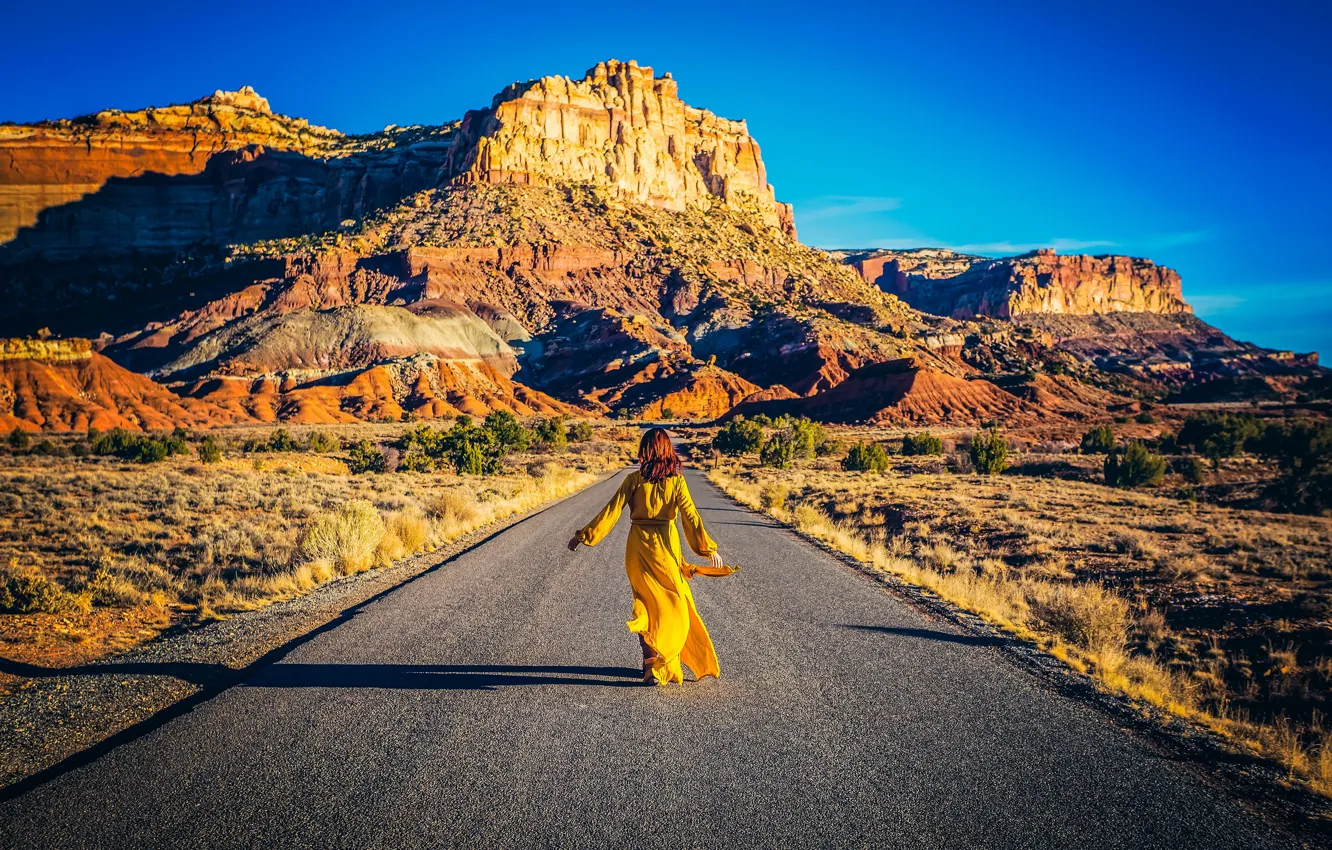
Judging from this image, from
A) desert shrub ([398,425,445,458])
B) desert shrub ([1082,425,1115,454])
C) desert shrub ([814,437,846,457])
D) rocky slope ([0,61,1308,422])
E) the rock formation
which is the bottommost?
desert shrub ([398,425,445,458])

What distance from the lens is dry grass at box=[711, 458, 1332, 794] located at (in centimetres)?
739

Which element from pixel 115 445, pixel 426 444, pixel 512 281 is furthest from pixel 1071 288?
pixel 115 445

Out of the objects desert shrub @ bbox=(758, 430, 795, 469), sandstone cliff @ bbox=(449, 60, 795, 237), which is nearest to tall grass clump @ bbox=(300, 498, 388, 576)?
desert shrub @ bbox=(758, 430, 795, 469)

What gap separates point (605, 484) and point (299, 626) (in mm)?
25589

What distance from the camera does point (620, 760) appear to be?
4.41 m

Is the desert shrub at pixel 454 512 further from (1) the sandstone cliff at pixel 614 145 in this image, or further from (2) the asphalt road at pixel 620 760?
(1) the sandstone cliff at pixel 614 145

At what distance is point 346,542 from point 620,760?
30.3ft

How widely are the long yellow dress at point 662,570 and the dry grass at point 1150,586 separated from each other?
3524mm

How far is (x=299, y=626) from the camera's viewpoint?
7848 mm

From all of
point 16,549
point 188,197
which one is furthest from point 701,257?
point 16,549

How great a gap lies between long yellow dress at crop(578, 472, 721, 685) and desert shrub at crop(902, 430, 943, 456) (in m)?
47.6

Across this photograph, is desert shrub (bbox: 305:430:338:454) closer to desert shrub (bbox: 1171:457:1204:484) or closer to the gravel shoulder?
the gravel shoulder

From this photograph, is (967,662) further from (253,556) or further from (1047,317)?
(1047,317)

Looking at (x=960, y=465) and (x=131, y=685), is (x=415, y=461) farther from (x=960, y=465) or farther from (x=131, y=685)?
(x=131, y=685)
